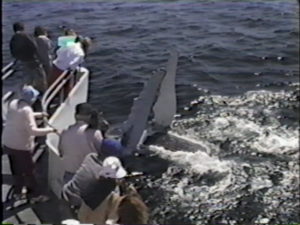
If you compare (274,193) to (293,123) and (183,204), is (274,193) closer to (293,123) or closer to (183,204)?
(183,204)

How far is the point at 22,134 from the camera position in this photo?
30.9 ft

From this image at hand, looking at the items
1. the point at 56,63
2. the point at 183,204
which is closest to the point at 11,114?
the point at 56,63

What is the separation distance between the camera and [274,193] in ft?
40.7

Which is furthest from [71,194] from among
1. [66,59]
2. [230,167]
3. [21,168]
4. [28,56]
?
[230,167]

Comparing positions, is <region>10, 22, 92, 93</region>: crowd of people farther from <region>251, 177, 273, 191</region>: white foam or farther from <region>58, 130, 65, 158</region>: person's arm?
<region>251, 177, 273, 191</region>: white foam

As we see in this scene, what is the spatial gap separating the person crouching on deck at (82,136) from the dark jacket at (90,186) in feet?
2.42

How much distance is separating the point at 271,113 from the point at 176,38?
980 centimetres

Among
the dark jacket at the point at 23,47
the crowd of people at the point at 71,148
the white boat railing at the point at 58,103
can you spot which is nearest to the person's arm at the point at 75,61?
the crowd of people at the point at 71,148

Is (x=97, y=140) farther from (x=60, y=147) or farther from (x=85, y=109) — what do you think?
(x=60, y=147)

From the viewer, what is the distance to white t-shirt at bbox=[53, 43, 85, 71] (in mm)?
12227

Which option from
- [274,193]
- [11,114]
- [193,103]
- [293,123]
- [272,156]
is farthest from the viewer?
[193,103]

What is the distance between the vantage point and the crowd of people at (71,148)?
24.5 ft

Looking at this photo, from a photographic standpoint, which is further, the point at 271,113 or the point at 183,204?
the point at 271,113

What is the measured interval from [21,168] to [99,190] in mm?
2682
